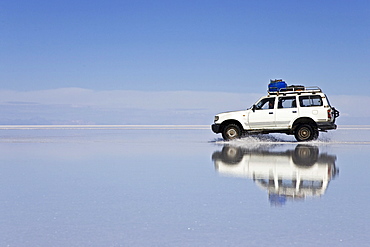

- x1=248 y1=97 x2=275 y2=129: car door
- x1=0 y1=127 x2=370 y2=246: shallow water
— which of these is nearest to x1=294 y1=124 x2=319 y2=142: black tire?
x1=248 y1=97 x2=275 y2=129: car door

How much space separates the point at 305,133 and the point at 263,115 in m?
1.83

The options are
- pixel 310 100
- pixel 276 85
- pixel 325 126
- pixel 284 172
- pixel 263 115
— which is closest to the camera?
pixel 284 172

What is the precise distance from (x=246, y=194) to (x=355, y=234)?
2328mm

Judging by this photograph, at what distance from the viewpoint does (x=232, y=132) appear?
65.7ft

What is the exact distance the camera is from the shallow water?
447 centimetres

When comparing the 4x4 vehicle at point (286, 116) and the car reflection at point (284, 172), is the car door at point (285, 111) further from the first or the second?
the car reflection at point (284, 172)

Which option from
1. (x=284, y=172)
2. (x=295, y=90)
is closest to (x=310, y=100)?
(x=295, y=90)

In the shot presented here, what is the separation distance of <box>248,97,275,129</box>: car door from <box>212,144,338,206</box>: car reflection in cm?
690

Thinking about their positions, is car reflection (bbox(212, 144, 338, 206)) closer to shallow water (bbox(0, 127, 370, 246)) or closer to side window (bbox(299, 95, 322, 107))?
shallow water (bbox(0, 127, 370, 246))

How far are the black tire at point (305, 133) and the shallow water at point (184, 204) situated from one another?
8.67 m

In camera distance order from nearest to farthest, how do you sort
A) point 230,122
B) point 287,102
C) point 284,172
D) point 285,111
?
point 284,172 < point 285,111 < point 287,102 < point 230,122

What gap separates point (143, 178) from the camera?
8.38 meters

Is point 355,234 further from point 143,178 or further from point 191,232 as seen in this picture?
point 143,178

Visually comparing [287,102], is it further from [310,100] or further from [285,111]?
[310,100]
